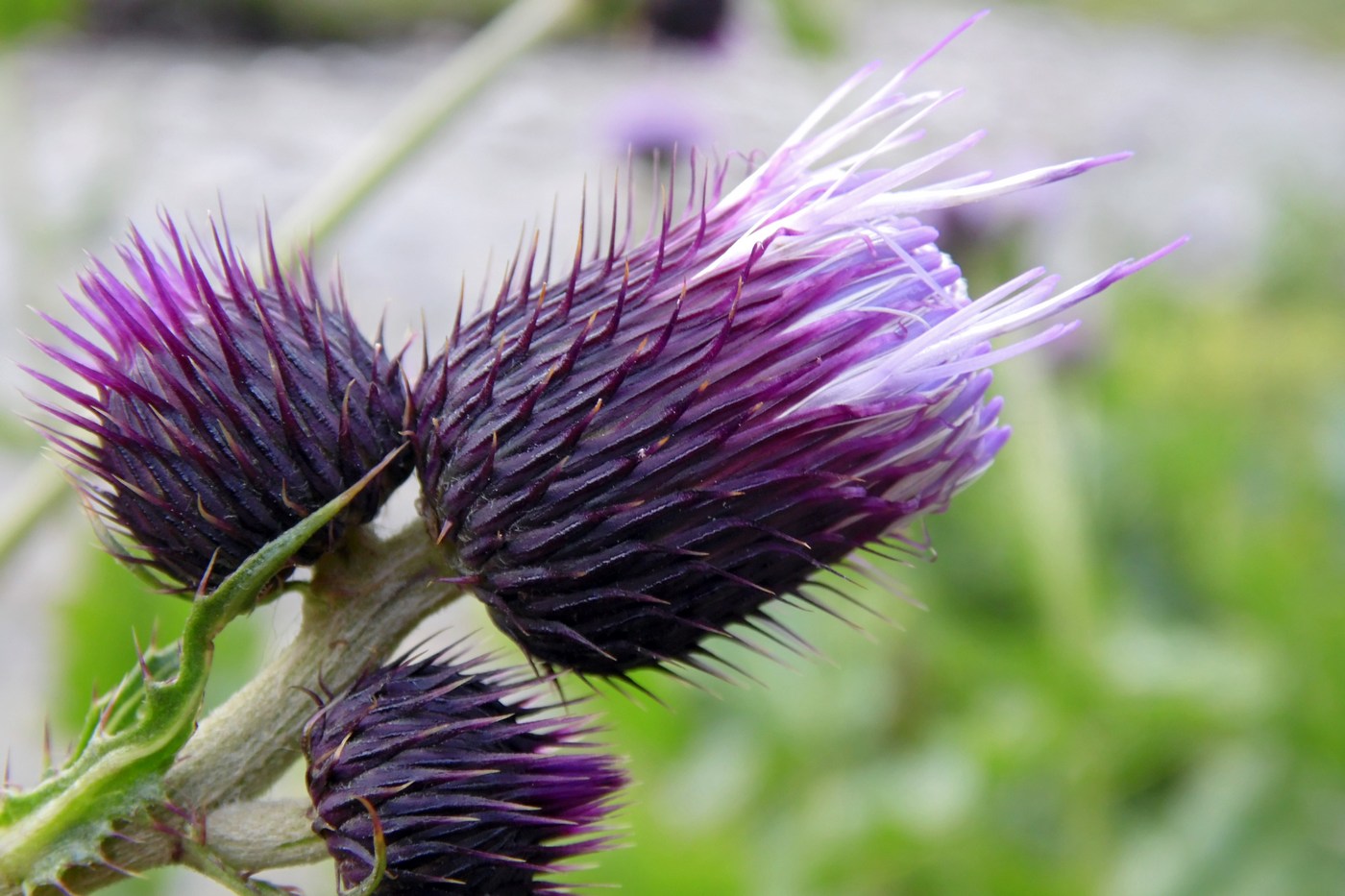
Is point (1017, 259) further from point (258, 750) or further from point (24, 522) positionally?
point (258, 750)

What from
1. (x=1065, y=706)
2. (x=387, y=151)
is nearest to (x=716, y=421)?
(x=387, y=151)

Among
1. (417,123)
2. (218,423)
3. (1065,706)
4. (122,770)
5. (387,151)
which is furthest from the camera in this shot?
(1065,706)

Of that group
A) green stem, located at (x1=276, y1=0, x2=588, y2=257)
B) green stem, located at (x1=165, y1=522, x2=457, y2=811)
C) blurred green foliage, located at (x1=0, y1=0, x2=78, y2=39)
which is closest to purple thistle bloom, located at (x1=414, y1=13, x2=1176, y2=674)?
green stem, located at (x1=165, y1=522, x2=457, y2=811)

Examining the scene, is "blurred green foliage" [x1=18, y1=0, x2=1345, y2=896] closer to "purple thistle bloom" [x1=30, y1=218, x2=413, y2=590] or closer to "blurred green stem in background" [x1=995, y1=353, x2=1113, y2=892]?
"blurred green stem in background" [x1=995, y1=353, x2=1113, y2=892]

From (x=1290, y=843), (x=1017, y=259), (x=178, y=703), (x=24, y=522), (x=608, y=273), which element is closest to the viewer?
(x=178, y=703)

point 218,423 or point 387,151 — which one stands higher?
point 387,151

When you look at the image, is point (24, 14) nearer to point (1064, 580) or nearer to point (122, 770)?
point (122, 770)

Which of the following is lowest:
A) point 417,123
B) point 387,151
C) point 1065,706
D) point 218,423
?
point 218,423

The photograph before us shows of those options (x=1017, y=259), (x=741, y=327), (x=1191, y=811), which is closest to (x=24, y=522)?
(x=741, y=327)
